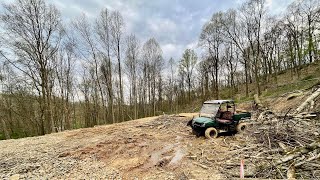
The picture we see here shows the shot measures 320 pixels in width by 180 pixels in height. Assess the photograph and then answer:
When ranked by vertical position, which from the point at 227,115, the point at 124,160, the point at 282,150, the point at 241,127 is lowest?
the point at 124,160

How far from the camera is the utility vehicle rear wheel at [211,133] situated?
950cm

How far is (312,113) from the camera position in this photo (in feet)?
30.3

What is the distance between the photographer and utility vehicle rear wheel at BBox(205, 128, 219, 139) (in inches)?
374

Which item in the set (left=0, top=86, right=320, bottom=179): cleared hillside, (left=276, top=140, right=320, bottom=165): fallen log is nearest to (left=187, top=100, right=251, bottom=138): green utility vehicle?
(left=0, top=86, right=320, bottom=179): cleared hillside

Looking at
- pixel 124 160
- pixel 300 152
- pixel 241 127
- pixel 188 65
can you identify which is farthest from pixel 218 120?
pixel 188 65

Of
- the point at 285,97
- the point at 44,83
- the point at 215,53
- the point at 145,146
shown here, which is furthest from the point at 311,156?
the point at 215,53

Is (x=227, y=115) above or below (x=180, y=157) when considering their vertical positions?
above

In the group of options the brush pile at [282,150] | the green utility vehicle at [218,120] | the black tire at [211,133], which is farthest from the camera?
the green utility vehicle at [218,120]

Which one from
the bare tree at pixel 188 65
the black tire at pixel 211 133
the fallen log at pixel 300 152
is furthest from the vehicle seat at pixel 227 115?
the bare tree at pixel 188 65

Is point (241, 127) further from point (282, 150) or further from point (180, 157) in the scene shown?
point (180, 157)

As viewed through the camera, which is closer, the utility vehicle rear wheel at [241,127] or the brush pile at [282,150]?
the brush pile at [282,150]

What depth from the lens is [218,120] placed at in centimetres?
1005

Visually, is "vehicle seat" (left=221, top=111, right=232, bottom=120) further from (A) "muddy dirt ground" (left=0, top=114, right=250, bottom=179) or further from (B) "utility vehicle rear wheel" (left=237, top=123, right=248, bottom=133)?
(A) "muddy dirt ground" (left=0, top=114, right=250, bottom=179)

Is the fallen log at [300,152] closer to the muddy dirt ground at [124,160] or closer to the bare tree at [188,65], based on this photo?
the muddy dirt ground at [124,160]
